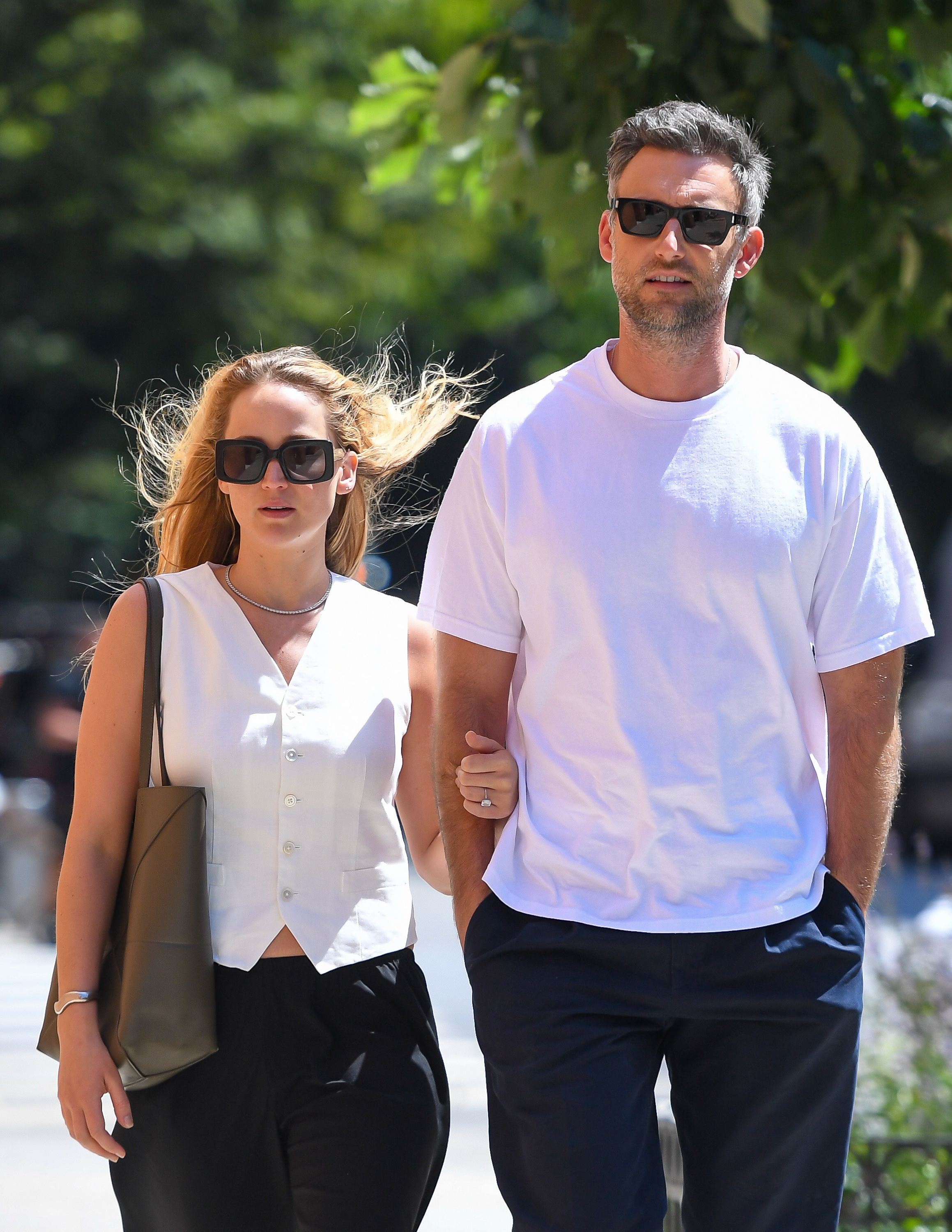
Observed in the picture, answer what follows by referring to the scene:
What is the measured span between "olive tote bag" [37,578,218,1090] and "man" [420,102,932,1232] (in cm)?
40

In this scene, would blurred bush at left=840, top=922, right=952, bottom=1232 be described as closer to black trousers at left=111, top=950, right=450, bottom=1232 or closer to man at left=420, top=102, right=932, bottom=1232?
man at left=420, top=102, right=932, bottom=1232

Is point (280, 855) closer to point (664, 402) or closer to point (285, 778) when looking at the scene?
point (285, 778)

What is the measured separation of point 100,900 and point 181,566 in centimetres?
69

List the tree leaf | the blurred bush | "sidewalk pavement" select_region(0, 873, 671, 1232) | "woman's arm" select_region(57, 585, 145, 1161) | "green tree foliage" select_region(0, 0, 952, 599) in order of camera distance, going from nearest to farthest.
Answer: "woman's arm" select_region(57, 585, 145, 1161), the tree leaf, the blurred bush, "sidewalk pavement" select_region(0, 873, 671, 1232), "green tree foliage" select_region(0, 0, 952, 599)

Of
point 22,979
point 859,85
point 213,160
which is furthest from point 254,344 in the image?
point 859,85

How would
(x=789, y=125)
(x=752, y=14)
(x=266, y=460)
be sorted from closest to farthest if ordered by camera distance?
(x=266, y=460), (x=752, y=14), (x=789, y=125)

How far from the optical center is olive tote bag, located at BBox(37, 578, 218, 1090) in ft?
8.29

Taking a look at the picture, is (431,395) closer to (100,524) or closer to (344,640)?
(344,640)

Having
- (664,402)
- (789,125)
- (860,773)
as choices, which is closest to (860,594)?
(860,773)

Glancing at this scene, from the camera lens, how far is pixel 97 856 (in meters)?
2.64

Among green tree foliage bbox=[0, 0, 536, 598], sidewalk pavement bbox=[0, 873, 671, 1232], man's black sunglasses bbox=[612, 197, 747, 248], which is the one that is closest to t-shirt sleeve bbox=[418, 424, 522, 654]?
man's black sunglasses bbox=[612, 197, 747, 248]

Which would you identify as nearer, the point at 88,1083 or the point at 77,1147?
the point at 88,1083

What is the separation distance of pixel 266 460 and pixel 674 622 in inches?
29.2

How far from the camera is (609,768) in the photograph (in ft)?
8.14
